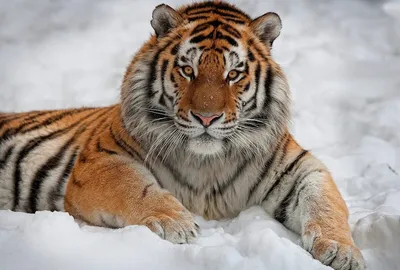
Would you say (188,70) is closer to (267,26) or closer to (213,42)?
(213,42)

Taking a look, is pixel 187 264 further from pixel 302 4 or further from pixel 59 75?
pixel 302 4

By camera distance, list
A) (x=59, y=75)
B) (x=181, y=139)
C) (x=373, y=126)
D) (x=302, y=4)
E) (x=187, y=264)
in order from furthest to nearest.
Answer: (x=302, y=4) < (x=59, y=75) < (x=373, y=126) < (x=181, y=139) < (x=187, y=264)

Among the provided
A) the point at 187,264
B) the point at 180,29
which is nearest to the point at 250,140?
the point at 180,29

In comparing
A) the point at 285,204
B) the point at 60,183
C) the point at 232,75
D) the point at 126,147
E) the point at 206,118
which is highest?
the point at 232,75

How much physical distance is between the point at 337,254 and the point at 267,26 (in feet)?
2.92

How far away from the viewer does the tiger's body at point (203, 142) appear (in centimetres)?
237

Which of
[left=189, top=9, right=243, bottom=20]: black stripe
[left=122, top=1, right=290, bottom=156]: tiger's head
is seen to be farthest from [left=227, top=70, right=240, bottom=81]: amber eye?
[left=189, top=9, right=243, bottom=20]: black stripe

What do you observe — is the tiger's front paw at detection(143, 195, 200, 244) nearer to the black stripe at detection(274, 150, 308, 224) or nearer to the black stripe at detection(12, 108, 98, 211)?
the black stripe at detection(274, 150, 308, 224)

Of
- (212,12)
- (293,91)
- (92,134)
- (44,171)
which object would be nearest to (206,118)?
(212,12)

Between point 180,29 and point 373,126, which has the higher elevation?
point 180,29

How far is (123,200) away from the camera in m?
2.38

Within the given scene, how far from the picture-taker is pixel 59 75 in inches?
168

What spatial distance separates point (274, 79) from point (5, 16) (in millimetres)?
2751

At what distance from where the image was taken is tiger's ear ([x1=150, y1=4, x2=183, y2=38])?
2582 millimetres
